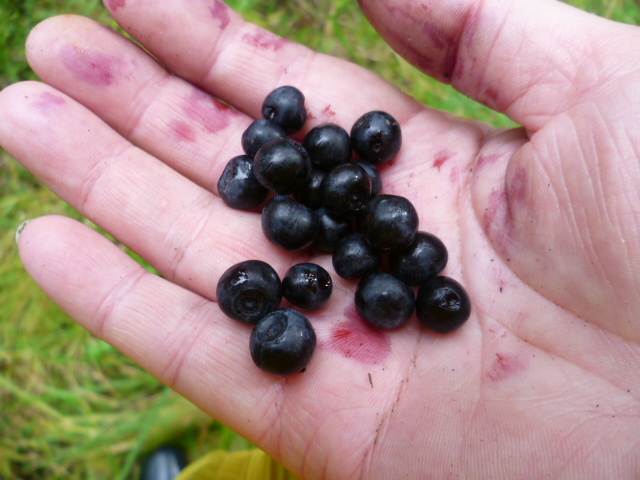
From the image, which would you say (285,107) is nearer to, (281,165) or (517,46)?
(281,165)

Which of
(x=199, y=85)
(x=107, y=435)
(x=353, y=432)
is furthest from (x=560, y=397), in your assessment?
(x=107, y=435)

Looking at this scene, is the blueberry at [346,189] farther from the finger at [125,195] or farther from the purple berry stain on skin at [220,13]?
the purple berry stain on skin at [220,13]

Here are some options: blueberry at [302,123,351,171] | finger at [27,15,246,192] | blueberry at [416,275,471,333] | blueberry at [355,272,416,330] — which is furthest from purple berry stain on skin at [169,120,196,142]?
blueberry at [416,275,471,333]

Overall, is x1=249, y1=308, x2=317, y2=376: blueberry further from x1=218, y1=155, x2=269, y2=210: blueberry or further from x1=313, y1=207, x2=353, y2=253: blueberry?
x1=218, y1=155, x2=269, y2=210: blueberry

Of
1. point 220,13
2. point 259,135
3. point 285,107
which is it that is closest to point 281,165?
point 259,135

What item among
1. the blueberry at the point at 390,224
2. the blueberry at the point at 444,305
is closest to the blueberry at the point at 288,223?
the blueberry at the point at 390,224
